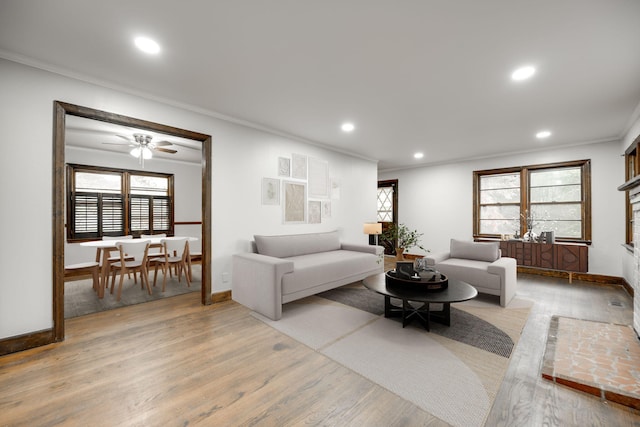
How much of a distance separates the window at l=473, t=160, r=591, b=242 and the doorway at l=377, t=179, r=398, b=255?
206 centimetres

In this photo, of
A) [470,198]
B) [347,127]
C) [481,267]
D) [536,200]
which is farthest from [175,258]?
[536,200]

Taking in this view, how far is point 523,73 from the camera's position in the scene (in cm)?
257

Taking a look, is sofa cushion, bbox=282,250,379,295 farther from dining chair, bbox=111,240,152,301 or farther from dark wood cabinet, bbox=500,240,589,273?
dark wood cabinet, bbox=500,240,589,273

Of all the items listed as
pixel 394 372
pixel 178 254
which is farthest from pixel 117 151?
pixel 394 372

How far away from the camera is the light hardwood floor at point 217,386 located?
1.59 meters

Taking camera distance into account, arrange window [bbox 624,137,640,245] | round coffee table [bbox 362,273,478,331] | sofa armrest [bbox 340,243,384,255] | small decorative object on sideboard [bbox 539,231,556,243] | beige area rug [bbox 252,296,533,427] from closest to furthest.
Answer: beige area rug [bbox 252,296,533,427], round coffee table [bbox 362,273,478,331], window [bbox 624,137,640,245], sofa armrest [bbox 340,243,384,255], small decorative object on sideboard [bbox 539,231,556,243]

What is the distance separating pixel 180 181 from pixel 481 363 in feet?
22.8

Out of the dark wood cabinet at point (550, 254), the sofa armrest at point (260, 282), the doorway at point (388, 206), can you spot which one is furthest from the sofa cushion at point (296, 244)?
the dark wood cabinet at point (550, 254)

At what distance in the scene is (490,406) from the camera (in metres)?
1.68

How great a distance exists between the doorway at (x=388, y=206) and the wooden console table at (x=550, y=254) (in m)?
2.90

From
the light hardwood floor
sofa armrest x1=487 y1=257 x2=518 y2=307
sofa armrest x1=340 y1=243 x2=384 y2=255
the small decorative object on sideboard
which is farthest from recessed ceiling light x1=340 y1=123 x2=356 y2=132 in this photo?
the small decorative object on sideboard

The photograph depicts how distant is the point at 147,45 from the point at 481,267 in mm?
4464

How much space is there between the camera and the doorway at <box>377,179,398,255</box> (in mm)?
7719

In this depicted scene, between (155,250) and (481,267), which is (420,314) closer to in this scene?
(481,267)
